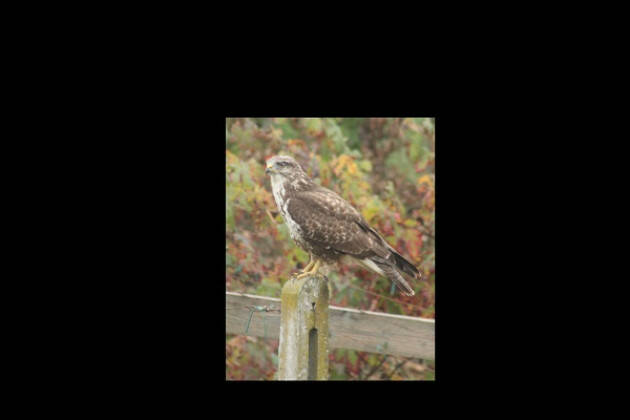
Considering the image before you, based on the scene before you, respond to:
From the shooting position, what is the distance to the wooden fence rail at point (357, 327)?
368 centimetres

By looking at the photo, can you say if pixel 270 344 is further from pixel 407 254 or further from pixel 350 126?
pixel 350 126

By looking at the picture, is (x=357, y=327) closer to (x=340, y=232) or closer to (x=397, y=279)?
(x=397, y=279)

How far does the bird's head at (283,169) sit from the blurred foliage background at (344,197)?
0.55 meters

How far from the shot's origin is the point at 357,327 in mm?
3891

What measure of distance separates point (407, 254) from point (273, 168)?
128cm

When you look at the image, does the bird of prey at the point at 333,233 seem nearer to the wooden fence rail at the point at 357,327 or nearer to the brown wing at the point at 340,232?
the brown wing at the point at 340,232

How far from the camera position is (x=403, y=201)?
18.1 ft

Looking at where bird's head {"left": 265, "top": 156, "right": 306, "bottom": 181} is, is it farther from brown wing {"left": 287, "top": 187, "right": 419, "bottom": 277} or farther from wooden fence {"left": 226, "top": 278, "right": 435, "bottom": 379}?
wooden fence {"left": 226, "top": 278, "right": 435, "bottom": 379}

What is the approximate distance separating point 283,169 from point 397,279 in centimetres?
107

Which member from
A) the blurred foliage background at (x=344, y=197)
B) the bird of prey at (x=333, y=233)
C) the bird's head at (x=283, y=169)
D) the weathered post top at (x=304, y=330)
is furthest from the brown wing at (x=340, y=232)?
the weathered post top at (x=304, y=330)

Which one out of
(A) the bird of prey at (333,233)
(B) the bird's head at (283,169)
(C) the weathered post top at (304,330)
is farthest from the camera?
(B) the bird's head at (283,169)

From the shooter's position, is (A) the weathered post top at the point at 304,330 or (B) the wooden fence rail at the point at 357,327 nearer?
(A) the weathered post top at the point at 304,330

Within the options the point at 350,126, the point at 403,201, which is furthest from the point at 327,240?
the point at 350,126

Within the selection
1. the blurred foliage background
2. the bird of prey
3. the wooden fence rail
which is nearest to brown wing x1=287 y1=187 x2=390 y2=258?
the bird of prey
